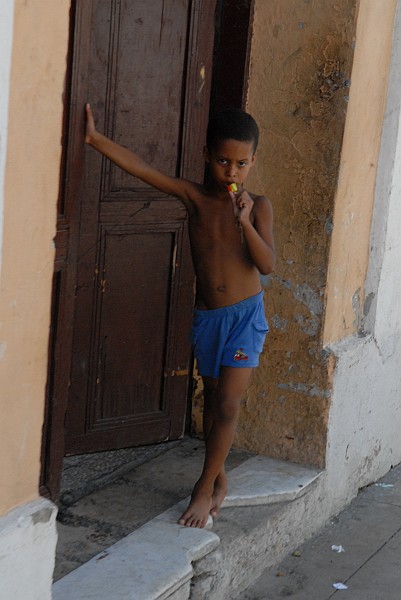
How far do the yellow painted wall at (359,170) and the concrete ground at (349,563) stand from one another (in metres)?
0.82

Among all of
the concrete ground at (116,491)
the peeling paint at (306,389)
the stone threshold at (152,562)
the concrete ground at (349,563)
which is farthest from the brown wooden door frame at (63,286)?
the peeling paint at (306,389)

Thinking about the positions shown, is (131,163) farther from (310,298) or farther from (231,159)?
(310,298)

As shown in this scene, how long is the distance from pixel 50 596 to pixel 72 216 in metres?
1.08

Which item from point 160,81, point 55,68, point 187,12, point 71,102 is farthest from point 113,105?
point 55,68

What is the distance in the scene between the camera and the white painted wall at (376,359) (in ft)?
14.7

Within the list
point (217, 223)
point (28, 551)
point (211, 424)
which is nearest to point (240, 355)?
point (211, 424)

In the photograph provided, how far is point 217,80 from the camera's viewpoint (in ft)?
14.4

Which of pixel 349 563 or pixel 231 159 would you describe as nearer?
pixel 231 159

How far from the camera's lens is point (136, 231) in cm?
411

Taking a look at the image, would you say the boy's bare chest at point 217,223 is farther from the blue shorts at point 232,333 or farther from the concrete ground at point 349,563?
the concrete ground at point 349,563

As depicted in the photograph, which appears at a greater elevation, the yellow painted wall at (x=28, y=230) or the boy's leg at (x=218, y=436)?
the yellow painted wall at (x=28, y=230)

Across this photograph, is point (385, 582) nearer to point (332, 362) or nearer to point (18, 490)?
point (332, 362)

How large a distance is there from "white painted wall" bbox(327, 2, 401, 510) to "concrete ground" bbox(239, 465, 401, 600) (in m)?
0.15

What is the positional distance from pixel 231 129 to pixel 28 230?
1043mm
